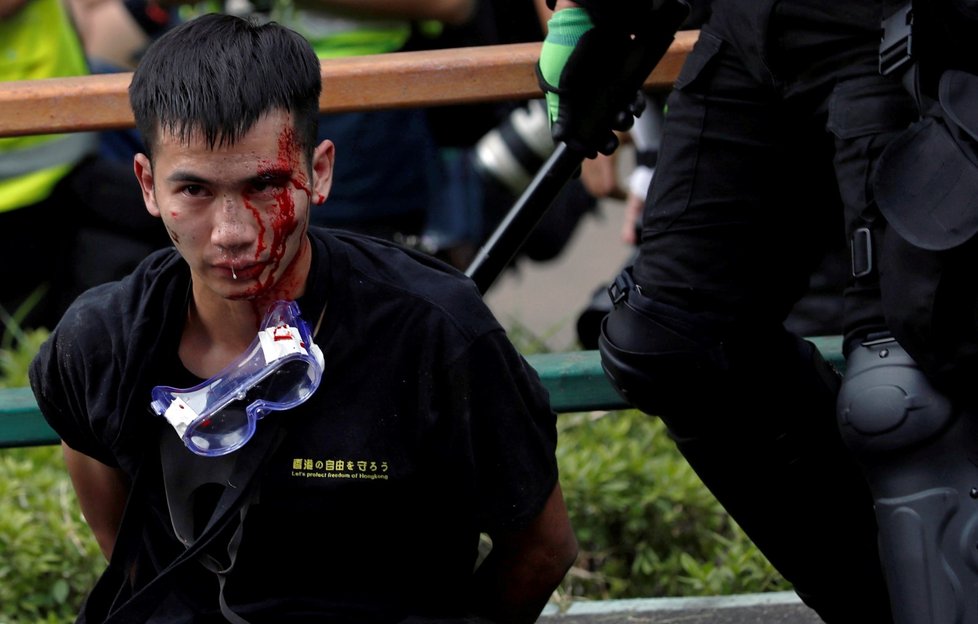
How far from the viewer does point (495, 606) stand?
8.81 feet

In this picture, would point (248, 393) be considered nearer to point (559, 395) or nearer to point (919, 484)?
point (919, 484)

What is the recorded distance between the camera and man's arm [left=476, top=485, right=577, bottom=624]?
8.55 feet

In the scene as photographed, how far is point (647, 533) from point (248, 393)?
176 cm

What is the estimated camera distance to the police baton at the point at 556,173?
10.1ft

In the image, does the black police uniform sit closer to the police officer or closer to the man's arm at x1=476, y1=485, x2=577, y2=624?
the police officer

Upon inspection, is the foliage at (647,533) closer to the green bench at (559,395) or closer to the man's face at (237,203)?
the green bench at (559,395)

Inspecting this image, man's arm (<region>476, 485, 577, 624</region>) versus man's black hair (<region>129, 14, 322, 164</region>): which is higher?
man's black hair (<region>129, 14, 322, 164</region>)

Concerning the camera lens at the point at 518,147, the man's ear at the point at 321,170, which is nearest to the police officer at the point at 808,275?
the man's ear at the point at 321,170

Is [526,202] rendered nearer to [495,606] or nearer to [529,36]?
[495,606]

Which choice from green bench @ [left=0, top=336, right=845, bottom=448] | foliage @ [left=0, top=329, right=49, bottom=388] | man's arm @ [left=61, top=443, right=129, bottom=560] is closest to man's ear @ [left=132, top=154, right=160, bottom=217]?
man's arm @ [left=61, top=443, right=129, bottom=560]

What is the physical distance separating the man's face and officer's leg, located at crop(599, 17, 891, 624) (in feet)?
Result: 2.31

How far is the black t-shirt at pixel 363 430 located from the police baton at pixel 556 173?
57cm

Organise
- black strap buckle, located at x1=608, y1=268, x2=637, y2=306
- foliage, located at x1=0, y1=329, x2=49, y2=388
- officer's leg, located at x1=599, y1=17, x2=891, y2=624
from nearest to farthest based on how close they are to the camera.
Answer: officer's leg, located at x1=599, y1=17, x2=891, y2=624 < black strap buckle, located at x1=608, y1=268, x2=637, y2=306 < foliage, located at x1=0, y1=329, x2=49, y2=388

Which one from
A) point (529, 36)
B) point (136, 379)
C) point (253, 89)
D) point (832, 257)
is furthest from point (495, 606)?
point (529, 36)
